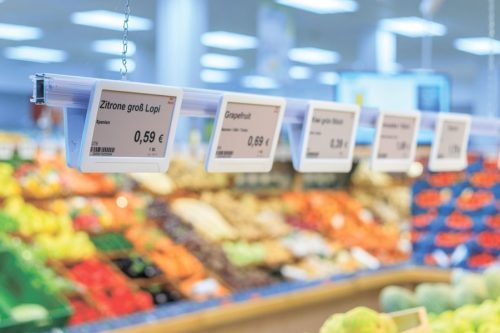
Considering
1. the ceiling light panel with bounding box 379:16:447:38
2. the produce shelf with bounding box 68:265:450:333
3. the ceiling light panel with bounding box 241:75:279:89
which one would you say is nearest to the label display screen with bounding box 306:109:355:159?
the produce shelf with bounding box 68:265:450:333

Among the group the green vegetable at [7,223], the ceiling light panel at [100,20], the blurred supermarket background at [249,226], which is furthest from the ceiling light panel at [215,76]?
the green vegetable at [7,223]

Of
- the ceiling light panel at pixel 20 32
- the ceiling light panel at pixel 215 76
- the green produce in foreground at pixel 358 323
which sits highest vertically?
the ceiling light panel at pixel 20 32

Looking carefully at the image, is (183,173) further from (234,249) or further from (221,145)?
(221,145)

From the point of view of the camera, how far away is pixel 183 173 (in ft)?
26.0

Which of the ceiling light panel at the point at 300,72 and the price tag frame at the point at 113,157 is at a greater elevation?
the price tag frame at the point at 113,157

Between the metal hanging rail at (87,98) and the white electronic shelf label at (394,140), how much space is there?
0.06 metres

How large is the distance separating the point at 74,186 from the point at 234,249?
1496 millimetres

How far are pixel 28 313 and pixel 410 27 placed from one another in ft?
36.2

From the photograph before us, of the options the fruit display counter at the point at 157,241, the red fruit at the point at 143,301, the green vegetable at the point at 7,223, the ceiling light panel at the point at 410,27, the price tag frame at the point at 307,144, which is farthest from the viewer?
the ceiling light panel at the point at 410,27

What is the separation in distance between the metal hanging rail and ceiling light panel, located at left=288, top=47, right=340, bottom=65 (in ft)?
48.3

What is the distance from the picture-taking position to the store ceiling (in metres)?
12.4

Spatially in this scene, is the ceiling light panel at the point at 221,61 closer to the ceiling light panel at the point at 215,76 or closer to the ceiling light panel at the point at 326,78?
the ceiling light panel at the point at 215,76

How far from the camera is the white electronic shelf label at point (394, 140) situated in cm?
333

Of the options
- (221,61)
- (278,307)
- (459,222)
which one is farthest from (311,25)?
(278,307)
